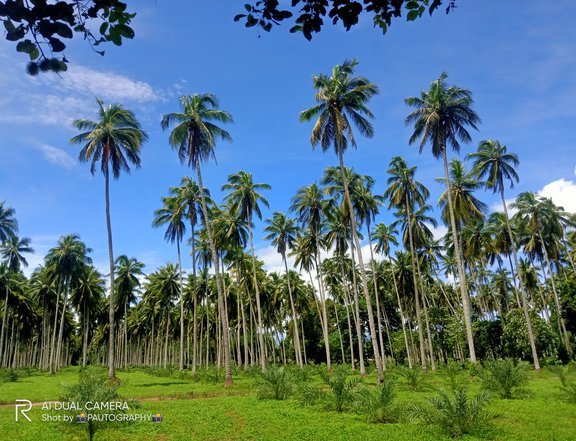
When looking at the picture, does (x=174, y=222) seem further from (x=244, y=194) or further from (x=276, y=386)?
(x=276, y=386)

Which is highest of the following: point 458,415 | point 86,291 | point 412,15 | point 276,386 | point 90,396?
point 86,291

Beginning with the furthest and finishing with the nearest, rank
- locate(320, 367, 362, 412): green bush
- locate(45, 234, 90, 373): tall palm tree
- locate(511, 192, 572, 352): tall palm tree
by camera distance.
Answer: locate(45, 234, 90, 373): tall palm tree < locate(511, 192, 572, 352): tall palm tree < locate(320, 367, 362, 412): green bush

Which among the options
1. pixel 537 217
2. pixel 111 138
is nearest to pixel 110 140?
pixel 111 138

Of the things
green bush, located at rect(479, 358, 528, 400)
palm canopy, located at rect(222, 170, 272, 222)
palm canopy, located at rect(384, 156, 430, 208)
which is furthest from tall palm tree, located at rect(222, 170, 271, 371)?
green bush, located at rect(479, 358, 528, 400)

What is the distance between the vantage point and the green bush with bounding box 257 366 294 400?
56.1ft

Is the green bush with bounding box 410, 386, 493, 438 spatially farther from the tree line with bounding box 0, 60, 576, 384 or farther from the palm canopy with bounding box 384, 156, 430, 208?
the palm canopy with bounding box 384, 156, 430, 208

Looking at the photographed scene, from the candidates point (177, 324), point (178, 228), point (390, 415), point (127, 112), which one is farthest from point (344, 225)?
point (177, 324)

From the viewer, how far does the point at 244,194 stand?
35500 millimetres

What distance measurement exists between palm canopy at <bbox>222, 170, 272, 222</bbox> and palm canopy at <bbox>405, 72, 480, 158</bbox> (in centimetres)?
1393

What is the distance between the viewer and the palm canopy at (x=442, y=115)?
29.8 m

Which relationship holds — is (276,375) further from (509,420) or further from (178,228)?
(178,228)

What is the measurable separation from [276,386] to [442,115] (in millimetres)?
23285

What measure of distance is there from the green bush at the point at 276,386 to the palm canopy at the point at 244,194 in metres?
19.6

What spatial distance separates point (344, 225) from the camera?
3853cm
